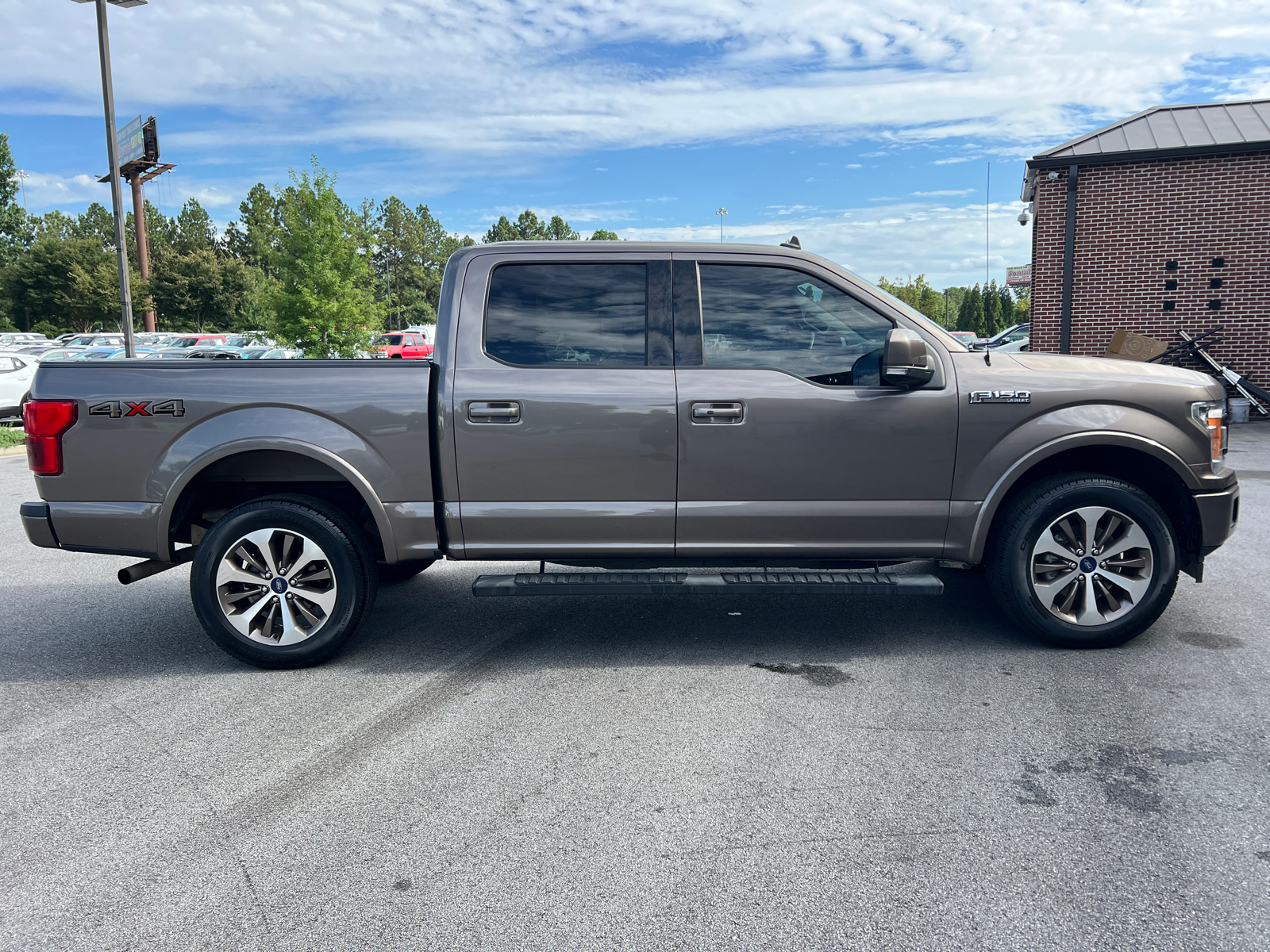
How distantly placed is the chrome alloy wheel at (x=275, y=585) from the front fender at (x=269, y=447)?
0.41 meters

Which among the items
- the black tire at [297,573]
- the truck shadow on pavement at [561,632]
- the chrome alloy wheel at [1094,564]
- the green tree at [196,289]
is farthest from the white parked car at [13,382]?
the green tree at [196,289]

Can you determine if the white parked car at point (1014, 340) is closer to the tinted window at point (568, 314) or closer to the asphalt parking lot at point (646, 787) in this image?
the asphalt parking lot at point (646, 787)

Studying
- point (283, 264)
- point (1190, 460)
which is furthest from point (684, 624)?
point (283, 264)

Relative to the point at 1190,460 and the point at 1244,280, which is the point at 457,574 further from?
the point at 1244,280

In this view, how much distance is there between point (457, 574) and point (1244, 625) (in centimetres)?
497

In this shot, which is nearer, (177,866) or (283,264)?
(177,866)

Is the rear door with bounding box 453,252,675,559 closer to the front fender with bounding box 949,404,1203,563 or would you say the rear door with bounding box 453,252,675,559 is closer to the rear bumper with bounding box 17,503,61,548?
the front fender with bounding box 949,404,1203,563

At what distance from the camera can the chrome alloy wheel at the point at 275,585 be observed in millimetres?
4574

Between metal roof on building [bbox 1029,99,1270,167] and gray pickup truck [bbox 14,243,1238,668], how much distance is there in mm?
14104

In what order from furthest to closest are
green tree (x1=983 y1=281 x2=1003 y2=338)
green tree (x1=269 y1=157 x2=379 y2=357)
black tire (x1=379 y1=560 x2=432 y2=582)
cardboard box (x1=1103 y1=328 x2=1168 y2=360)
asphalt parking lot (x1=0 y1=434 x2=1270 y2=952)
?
green tree (x1=983 y1=281 x2=1003 y2=338) → green tree (x1=269 y1=157 x2=379 y2=357) → cardboard box (x1=1103 y1=328 x2=1168 y2=360) → black tire (x1=379 y1=560 x2=432 y2=582) → asphalt parking lot (x1=0 y1=434 x2=1270 y2=952)

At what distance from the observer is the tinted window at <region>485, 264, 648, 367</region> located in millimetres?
4613

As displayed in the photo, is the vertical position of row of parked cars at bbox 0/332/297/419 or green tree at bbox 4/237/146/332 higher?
green tree at bbox 4/237/146/332

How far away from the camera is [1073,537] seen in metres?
4.68

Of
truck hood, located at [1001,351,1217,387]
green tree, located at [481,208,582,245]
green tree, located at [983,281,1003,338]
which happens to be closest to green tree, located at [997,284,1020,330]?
green tree, located at [983,281,1003,338]
